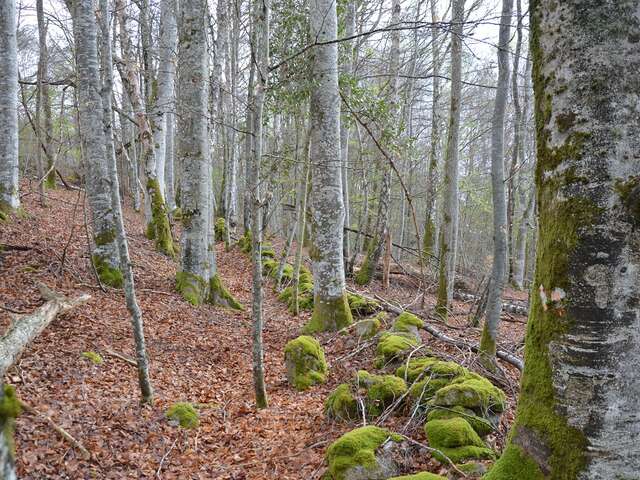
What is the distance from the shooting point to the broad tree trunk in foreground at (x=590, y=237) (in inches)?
66.9

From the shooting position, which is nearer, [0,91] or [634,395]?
[634,395]

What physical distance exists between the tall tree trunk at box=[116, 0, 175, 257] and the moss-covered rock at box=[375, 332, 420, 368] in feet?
24.4

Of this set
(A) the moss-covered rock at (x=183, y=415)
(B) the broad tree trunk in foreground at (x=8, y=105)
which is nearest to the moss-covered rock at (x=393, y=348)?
(A) the moss-covered rock at (x=183, y=415)

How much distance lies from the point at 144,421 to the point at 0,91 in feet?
27.1

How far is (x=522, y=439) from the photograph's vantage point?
211 cm

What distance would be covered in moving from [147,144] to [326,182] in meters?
5.96

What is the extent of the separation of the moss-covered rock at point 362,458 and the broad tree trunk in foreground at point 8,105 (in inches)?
346

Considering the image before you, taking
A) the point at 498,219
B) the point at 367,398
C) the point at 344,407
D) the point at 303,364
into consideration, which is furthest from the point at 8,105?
the point at 498,219

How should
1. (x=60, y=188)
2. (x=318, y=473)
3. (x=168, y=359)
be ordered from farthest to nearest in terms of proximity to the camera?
(x=60, y=188), (x=168, y=359), (x=318, y=473)

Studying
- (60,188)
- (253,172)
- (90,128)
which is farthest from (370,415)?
(60,188)

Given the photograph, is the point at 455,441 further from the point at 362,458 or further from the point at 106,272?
the point at 106,272

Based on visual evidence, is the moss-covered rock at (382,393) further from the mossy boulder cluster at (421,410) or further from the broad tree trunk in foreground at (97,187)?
the broad tree trunk in foreground at (97,187)

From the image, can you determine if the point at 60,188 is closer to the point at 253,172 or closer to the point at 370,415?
the point at 253,172

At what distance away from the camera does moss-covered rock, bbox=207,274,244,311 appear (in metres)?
8.72
